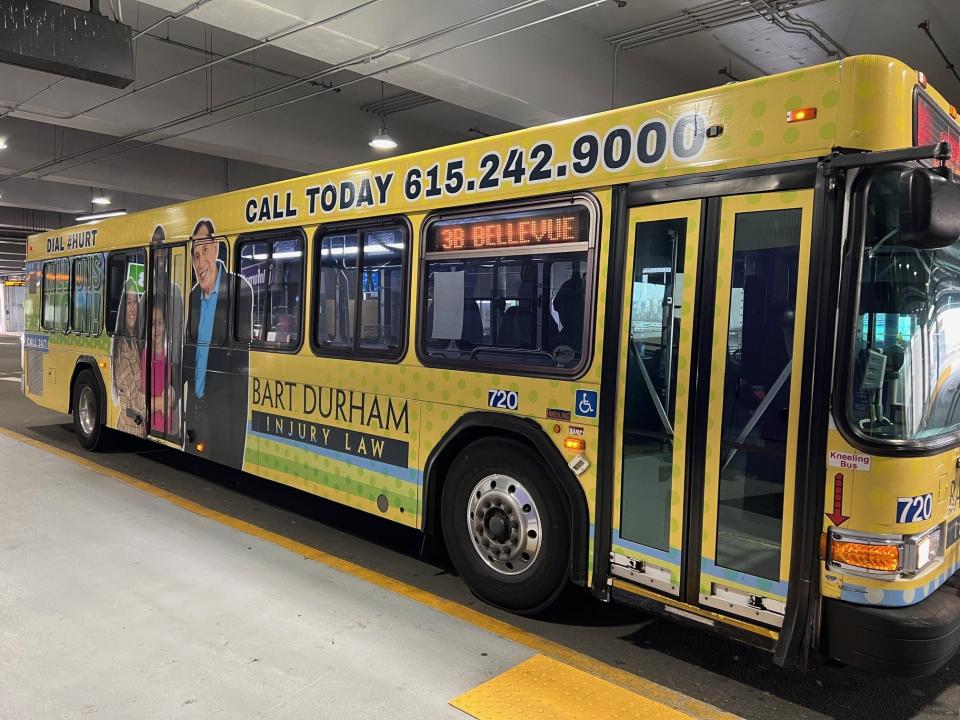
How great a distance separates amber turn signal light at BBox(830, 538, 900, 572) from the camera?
3047 millimetres

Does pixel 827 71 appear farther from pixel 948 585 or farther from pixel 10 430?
pixel 10 430

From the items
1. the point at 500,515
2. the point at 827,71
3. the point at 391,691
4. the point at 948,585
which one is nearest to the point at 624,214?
the point at 827,71

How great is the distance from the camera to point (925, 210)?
285 centimetres

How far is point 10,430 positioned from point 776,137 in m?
11.1

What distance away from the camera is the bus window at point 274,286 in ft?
19.9

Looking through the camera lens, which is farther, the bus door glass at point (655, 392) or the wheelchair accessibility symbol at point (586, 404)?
the wheelchair accessibility symbol at point (586, 404)

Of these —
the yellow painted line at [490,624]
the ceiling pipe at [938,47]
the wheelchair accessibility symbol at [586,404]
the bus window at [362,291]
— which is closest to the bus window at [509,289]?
the wheelchair accessibility symbol at [586,404]

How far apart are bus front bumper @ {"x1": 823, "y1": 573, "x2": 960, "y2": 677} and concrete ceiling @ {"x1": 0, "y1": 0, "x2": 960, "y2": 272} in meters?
4.75

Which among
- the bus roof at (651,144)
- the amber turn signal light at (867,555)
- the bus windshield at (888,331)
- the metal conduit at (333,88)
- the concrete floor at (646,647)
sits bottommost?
the concrete floor at (646,647)

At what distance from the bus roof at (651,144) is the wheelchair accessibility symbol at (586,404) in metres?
1.14

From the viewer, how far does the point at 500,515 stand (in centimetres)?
449

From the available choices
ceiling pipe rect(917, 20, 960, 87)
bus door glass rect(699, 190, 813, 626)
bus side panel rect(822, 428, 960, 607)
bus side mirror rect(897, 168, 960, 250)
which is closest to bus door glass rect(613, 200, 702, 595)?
bus door glass rect(699, 190, 813, 626)

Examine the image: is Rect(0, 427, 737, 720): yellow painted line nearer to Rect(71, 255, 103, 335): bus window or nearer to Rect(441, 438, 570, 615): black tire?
Rect(441, 438, 570, 615): black tire

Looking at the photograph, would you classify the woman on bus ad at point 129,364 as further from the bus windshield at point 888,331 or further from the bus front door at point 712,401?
the bus windshield at point 888,331
